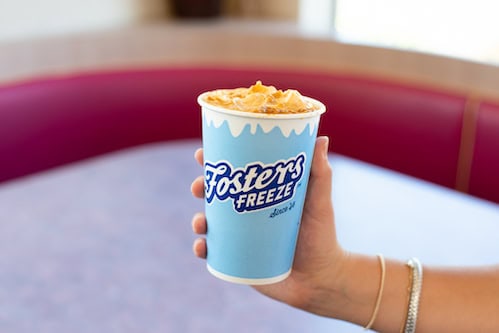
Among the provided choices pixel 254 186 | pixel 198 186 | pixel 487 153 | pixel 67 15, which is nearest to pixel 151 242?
pixel 198 186

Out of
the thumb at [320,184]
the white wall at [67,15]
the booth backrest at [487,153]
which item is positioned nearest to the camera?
the thumb at [320,184]

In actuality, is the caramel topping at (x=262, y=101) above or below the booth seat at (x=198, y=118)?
above

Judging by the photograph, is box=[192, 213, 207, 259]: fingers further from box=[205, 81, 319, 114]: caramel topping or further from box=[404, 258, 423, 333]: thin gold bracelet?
box=[404, 258, 423, 333]: thin gold bracelet

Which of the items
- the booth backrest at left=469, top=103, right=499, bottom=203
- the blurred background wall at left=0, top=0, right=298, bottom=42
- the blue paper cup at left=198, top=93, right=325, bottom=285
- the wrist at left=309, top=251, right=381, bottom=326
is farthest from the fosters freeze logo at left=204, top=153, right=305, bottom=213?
the blurred background wall at left=0, top=0, right=298, bottom=42

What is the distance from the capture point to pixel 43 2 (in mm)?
2373

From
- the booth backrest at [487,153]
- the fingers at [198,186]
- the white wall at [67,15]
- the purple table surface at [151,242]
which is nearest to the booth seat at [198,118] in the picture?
the booth backrest at [487,153]

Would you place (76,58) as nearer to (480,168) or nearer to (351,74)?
(351,74)

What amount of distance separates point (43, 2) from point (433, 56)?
1.57 meters

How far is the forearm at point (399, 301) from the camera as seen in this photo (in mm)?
897

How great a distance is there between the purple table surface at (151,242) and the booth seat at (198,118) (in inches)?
24.1

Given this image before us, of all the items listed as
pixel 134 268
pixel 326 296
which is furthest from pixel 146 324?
pixel 326 296

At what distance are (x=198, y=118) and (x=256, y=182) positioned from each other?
6.25 ft

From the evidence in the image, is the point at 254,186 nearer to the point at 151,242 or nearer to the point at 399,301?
the point at 399,301

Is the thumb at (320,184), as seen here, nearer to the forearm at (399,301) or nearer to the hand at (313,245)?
the hand at (313,245)
